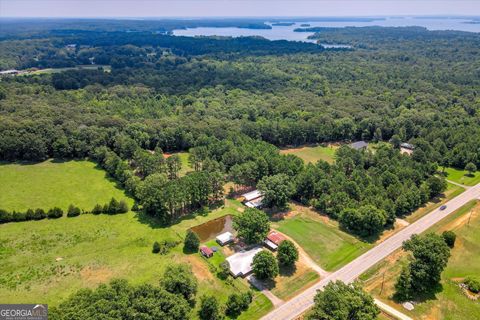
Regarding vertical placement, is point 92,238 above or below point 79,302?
below

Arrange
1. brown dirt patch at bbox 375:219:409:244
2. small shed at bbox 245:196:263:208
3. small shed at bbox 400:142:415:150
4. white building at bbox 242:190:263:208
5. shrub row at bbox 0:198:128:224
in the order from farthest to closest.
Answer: small shed at bbox 400:142:415:150
white building at bbox 242:190:263:208
small shed at bbox 245:196:263:208
shrub row at bbox 0:198:128:224
brown dirt patch at bbox 375:219:409:244

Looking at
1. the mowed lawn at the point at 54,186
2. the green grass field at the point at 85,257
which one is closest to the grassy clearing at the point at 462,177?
the green grass field at the point at 85,257

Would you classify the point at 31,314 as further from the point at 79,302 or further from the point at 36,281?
the point at 36,281

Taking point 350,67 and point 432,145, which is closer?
point 432,145

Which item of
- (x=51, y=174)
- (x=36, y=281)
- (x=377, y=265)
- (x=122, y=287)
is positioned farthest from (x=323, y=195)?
(x=51, y=174)

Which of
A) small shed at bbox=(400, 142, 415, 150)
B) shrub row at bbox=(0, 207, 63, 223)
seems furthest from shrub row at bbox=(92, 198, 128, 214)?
small shed at bbox=(400, 142, 415, 150)

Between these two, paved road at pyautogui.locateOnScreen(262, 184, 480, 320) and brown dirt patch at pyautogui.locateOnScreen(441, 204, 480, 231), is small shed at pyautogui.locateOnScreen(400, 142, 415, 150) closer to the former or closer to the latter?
paved road at pyautogui.locateOnScreen(262, 184, 480, 320)

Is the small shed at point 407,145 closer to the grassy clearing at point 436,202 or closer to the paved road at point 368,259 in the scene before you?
the grassy clearing at point 436,202
